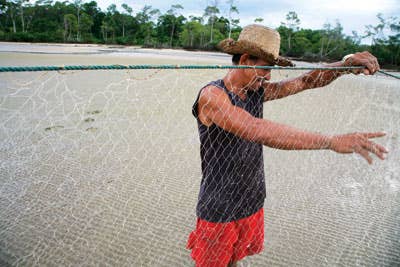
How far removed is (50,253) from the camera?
2.00 metres

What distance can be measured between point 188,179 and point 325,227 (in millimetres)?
1399

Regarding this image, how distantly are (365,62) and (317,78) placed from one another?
0.26 meters

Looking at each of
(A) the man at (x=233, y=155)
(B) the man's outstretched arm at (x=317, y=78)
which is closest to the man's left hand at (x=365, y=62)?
(B) the man's outstretched arm at (x=317, y=78)

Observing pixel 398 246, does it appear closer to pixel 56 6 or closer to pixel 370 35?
pixel 370 35

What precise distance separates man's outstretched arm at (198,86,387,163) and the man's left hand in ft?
2.26

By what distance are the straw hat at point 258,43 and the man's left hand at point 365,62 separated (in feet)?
1.98

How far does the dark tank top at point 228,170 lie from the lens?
134 cm

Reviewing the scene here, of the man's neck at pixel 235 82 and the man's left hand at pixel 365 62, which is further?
the man's left hand at pixel 365 62

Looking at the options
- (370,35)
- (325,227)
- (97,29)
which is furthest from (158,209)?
(97,29)

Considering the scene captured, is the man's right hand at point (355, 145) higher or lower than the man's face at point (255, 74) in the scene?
lower

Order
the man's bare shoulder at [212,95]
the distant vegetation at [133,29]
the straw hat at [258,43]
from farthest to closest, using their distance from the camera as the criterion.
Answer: the distant vegetation at [133,29] < the straw hat at [258,43] < the man's bare shoulder at [212,95]

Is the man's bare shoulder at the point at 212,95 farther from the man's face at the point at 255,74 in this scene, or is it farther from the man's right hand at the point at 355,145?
the man's right hand at the point at 355,145

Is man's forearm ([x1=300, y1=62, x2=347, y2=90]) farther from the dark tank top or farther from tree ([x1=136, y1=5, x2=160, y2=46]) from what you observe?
tree ([x1=136, y1=5, x2=160, y2=46])

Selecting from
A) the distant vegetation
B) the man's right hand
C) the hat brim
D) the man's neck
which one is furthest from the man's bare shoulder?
the distant vegetation
